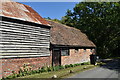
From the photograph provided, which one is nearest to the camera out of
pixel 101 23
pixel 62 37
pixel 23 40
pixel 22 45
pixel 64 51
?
pixel 22 45

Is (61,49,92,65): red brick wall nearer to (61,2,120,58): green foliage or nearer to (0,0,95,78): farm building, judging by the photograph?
(0,0,95,78): farm building

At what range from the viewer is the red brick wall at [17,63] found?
955 centimetres

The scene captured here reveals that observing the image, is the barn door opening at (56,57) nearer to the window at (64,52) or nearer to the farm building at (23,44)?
the farm building at (23,44)

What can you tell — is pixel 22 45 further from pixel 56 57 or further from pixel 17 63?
pixel 56 57

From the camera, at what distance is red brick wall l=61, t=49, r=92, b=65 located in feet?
52.7

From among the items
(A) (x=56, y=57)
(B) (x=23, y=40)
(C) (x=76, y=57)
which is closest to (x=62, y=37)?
(A) (x=56, y=57)

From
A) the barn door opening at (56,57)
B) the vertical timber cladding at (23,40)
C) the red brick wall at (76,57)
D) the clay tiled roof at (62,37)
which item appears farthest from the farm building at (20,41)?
the red brick wall at (76,57)

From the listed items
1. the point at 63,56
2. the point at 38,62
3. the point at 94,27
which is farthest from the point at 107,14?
the point at 38,62

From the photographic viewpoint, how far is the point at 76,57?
18.5 m

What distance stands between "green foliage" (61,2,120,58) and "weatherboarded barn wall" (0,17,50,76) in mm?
19304

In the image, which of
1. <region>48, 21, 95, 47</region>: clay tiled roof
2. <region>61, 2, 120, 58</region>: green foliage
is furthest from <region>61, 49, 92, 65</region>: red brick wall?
<region>61, 2, 120, 58</region>: green foliage

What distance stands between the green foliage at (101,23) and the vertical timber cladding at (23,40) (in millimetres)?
19346

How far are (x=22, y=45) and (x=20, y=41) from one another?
378 mm

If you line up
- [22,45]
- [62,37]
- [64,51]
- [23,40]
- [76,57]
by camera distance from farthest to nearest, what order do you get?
[76,57] < [62,37] < [64,51] < [23,40] < [22,45]
